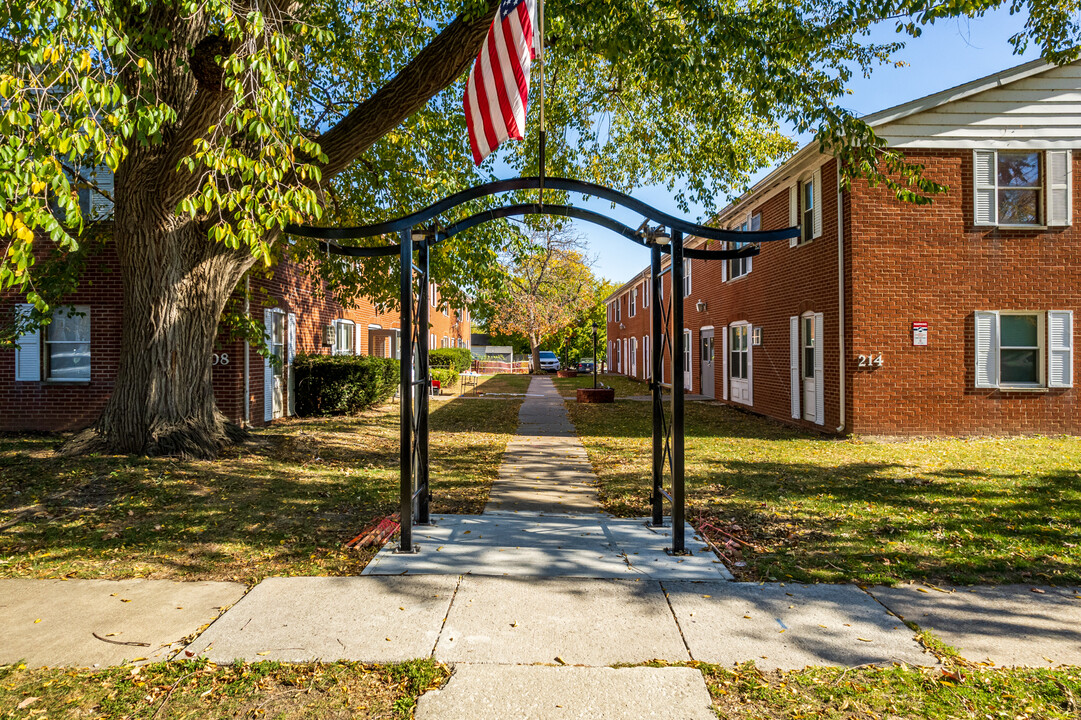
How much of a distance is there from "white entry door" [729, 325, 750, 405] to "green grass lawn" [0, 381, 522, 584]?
8.97 meters

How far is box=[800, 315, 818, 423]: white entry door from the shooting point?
13.0 m

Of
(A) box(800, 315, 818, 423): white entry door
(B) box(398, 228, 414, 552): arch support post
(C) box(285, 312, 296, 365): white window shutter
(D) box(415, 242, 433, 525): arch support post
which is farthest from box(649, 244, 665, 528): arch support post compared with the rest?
(C) box(285, 312, 296, 365): white window shutter

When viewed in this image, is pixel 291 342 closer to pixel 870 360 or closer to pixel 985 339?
pixel 870 360

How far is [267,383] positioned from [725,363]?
42.2 feet

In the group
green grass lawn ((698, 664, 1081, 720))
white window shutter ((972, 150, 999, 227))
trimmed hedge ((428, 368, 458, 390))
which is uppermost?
white window shutter ((972, 150, 999, 227))

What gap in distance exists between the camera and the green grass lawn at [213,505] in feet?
16.0

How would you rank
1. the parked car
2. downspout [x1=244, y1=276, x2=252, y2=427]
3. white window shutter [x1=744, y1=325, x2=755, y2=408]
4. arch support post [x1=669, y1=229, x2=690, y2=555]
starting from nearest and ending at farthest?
arch support post [x1=669, y1=229, x2=690, y2=555]
downspout [x1=244, y1=276, x2=252, y2=427]
white window shutter [x1=744, y1=325, x2=755, y2=408]
the parked car

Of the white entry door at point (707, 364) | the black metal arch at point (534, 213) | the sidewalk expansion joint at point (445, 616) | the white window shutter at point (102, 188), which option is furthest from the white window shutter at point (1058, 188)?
the white window shutter at point (102, 188)

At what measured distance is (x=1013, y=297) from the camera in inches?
448

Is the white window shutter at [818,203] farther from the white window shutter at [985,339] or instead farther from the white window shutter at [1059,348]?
the white window shutter at [1059,348]

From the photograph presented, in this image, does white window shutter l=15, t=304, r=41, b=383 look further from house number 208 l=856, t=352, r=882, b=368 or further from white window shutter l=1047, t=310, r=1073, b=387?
white window shutter l=1047, t=310, r=1073, b=387

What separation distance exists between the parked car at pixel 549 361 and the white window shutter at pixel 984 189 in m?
35.4

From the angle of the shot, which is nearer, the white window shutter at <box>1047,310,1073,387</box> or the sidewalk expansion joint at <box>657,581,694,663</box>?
the sidewalk expansion joint at <box>657,581,694,663</box>

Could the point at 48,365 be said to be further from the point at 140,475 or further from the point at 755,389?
the point at 755,389
